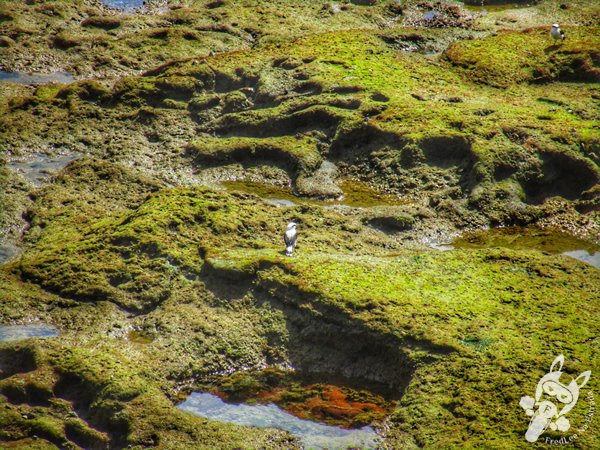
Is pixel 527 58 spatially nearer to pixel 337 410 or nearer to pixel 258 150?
pixel 258 150

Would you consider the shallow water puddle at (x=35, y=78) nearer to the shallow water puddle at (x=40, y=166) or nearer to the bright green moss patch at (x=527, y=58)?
the shallow water puddle at (x=40, y=166)

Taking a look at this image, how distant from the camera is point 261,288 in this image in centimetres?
1298

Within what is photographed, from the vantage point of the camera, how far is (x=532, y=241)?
16.4 meters

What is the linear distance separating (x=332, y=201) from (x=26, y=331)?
7.45 metres

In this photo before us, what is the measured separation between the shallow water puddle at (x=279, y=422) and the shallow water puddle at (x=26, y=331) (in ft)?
8.65

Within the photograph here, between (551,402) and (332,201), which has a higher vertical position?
(551,402)

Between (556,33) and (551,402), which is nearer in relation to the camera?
(551,402)

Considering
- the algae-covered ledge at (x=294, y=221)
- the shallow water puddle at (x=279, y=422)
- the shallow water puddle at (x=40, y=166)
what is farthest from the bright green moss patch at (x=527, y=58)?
the shallow water puddle at (x=279, y=422)

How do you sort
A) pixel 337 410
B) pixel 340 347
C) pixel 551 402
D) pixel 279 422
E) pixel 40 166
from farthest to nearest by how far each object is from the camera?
pixel 40 166 < pixel 340 347 < pixel 337 410 < pixel 279 422 < pixel 551 402

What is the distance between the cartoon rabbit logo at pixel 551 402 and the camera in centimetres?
1020

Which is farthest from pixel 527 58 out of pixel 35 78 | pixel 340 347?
pixel 35 78

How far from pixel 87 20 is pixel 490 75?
13.1 meters

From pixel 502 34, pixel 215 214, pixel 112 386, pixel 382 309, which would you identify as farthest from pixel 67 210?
pixel 502 34

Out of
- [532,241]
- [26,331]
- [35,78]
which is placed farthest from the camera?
[35,78]
